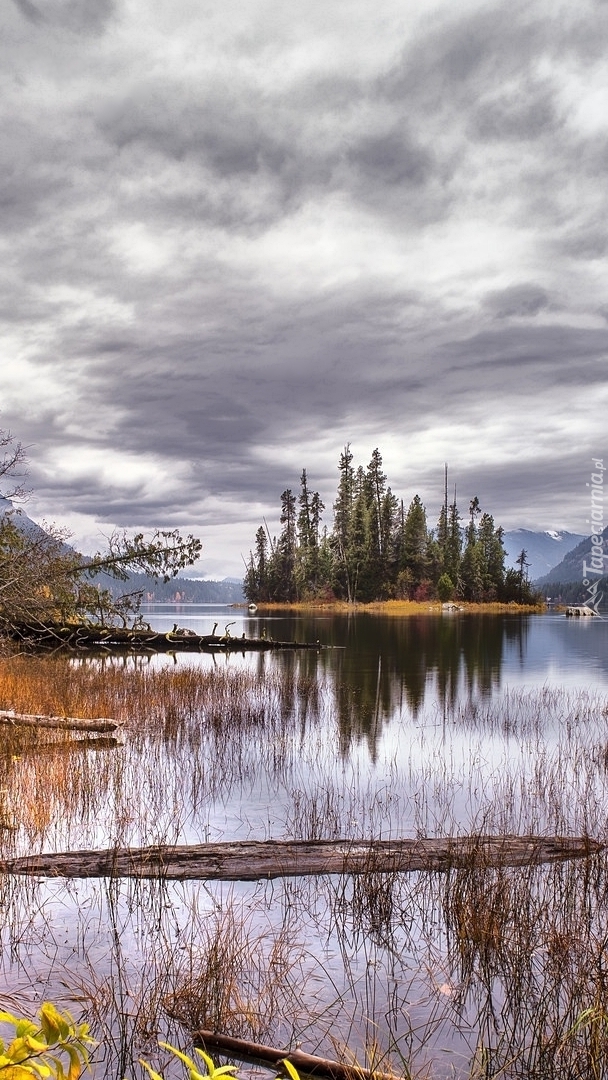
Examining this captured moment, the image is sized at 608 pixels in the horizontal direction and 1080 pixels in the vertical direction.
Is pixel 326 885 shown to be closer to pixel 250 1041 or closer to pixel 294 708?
pixel 250 1041

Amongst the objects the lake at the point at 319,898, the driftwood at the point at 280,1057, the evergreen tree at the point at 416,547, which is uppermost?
the evergreen tree at the point at 416,547

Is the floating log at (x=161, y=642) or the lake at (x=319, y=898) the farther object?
the floating log at (x=161, y=642)

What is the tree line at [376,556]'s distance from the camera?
110500 millimetres

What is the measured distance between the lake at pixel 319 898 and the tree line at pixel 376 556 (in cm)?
8934

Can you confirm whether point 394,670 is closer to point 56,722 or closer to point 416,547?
point 56,722

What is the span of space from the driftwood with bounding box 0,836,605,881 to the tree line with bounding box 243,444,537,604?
324 ft

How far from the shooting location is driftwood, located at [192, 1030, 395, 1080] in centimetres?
432

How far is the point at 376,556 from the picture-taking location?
111250 mm

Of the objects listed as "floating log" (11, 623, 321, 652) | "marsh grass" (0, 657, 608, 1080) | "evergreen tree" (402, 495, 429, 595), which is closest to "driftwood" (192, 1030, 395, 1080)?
"marsh grass" (0, 657, 608, 1080)

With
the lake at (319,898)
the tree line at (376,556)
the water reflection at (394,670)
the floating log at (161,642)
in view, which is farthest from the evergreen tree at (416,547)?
the lake at (319,898)

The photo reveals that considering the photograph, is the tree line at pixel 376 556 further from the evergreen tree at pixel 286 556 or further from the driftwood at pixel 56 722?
the driftwood at pixel 56 722

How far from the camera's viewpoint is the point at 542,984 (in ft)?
19.6

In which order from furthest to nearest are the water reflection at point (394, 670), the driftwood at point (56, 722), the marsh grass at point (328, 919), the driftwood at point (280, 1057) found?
the water reflection at point (394, 670) < the driftwood at point (56, 722) < the marsh grass at point (328, 919) < the driftwood at point (280, 1057)

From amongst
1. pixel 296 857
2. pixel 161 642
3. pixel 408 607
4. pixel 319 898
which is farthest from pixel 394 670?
pixel 408 607
